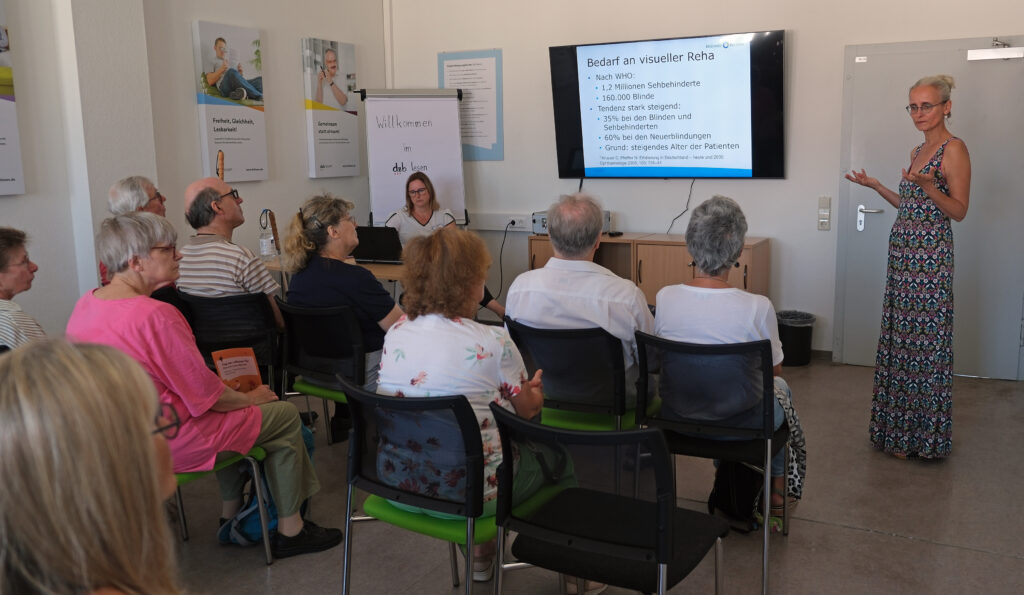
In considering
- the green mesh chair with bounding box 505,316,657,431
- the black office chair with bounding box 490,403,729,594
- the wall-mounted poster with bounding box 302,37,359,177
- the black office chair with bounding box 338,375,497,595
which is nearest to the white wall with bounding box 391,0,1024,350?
the wall-mounted poster with bounding box 302,37,359,177

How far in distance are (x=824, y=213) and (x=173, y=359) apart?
4.35 meters

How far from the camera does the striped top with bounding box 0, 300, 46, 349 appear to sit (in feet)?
8.70

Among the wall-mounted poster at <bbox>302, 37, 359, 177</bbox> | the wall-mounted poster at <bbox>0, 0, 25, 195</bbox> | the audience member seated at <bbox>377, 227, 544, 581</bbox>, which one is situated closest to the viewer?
the audience member seated at <bbox>377, 227, 544, 581</bbox>

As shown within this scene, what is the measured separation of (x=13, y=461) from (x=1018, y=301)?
5.42 m

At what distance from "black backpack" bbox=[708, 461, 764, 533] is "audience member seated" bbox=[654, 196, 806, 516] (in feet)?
0.88

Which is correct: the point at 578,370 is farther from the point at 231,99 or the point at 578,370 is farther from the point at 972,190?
the point at 231,99

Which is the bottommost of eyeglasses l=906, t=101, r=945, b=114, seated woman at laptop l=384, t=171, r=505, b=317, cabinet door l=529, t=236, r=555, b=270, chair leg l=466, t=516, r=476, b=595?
chair leg l=466, t=516, r=476, b=595

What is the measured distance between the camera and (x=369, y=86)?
6.72 m

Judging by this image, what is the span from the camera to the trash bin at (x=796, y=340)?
5.43 meters

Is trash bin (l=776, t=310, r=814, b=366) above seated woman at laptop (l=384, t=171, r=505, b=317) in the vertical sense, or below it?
below

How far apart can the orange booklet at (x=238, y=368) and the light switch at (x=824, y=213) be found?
12.8 ft

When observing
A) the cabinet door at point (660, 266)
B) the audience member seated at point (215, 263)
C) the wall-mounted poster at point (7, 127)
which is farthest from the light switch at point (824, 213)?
the wall-mounted poster at point (7, 127)

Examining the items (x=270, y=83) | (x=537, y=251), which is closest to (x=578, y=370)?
(x=537, y=251)

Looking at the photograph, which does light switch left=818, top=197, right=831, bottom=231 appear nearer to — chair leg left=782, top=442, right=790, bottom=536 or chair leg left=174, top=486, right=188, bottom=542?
chair leg left=782, top=442, right=790, bottom=536
